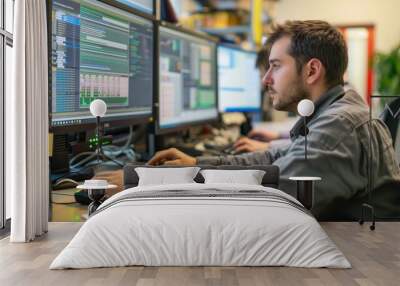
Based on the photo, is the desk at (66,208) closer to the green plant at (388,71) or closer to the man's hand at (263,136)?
the man's hand at (263,136)

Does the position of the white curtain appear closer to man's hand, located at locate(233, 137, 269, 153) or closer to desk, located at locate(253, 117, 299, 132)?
man's hand, located at locate(233, 137, 269, 153)

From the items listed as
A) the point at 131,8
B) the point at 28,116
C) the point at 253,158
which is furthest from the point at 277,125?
the point at 28,116

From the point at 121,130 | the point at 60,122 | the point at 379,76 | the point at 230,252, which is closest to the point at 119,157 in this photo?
the point at 121,130

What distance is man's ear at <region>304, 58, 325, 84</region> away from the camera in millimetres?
3930

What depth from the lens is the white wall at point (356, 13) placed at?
943 centimetres

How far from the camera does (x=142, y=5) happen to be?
3887 millimetres

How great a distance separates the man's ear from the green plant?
5.07 meters

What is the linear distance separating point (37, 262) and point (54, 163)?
62cm

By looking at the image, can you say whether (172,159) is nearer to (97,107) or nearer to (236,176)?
(236,176)

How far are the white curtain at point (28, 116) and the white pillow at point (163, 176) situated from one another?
43cm

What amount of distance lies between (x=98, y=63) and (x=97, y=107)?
0.22 metres

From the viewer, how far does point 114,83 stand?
11.7 feet

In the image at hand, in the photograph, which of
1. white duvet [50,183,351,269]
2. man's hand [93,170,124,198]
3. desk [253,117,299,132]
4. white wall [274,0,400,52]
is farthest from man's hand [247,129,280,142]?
white wall [274,0,400,52]

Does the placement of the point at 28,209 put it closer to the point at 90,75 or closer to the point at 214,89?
the point at 90,75
